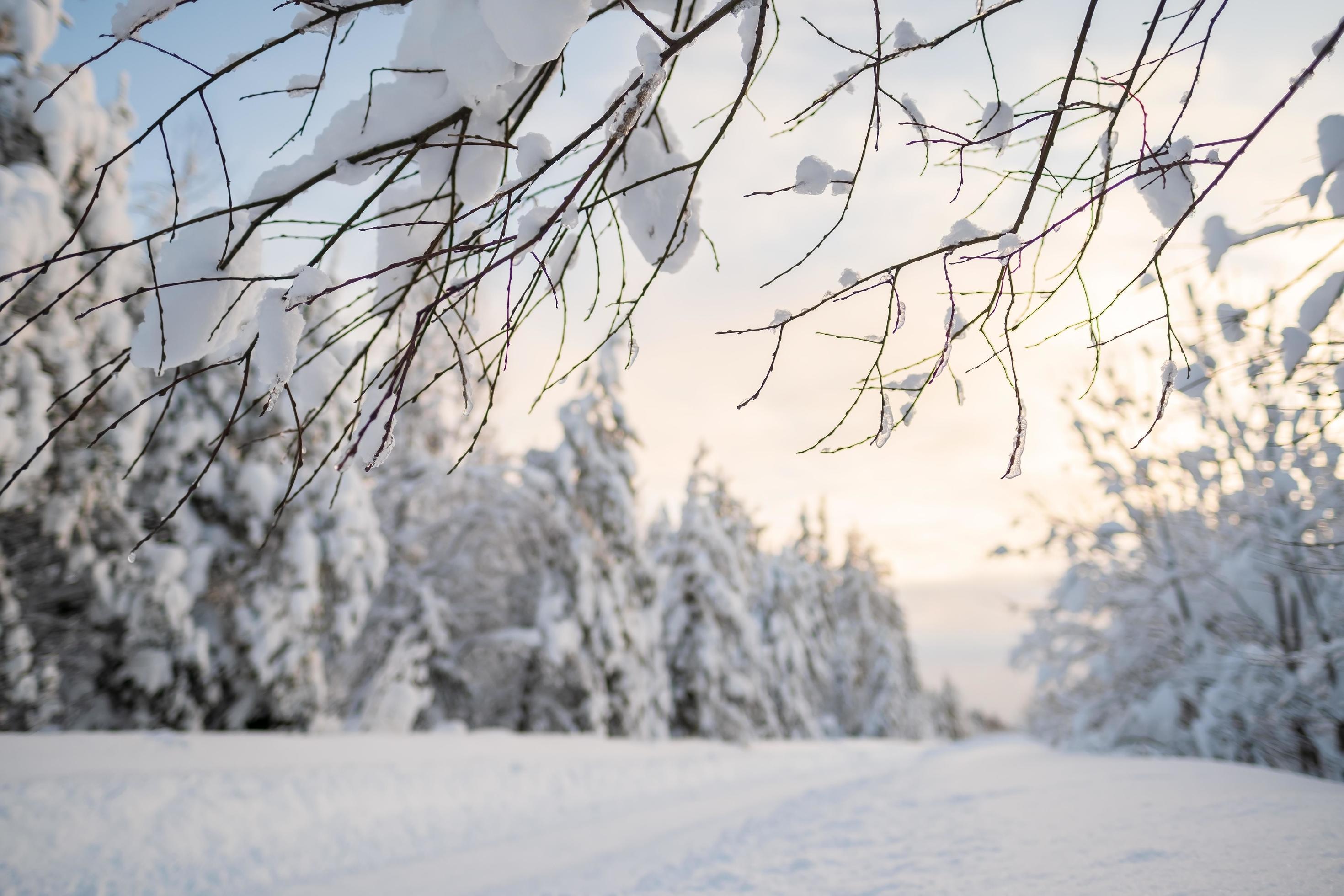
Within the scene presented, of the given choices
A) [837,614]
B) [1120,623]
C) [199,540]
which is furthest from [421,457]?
[837,614]

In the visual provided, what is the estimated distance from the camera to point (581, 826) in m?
7.25

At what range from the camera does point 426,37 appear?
1.50 meters

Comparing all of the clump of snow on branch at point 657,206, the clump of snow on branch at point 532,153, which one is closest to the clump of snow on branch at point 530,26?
the clump of snow on branch at point 532,153

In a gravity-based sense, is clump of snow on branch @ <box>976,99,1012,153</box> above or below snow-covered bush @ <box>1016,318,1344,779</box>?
above

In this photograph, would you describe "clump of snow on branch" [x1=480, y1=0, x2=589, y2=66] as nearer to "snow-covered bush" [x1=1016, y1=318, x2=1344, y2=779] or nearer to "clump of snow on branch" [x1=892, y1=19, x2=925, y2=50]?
"clump of snow on branch" [x1=892, y1=19, x2=925, y2=50]

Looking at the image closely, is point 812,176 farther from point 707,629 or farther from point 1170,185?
point 707,629

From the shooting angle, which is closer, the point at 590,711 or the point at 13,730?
the point at 13,730

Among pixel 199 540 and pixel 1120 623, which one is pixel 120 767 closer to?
pixel 199 540

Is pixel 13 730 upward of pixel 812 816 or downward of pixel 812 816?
upward

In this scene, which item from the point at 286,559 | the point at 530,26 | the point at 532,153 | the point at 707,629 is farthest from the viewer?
the point at 707,629

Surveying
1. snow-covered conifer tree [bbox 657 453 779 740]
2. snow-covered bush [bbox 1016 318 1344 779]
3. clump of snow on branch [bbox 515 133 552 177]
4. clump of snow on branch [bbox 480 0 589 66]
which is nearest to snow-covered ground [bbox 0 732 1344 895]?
snow-covered bush [bbox 1016 318 1344 779]

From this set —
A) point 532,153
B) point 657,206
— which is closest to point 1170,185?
point 657,206

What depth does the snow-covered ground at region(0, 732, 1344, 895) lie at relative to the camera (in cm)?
246

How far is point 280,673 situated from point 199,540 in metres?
1.85
